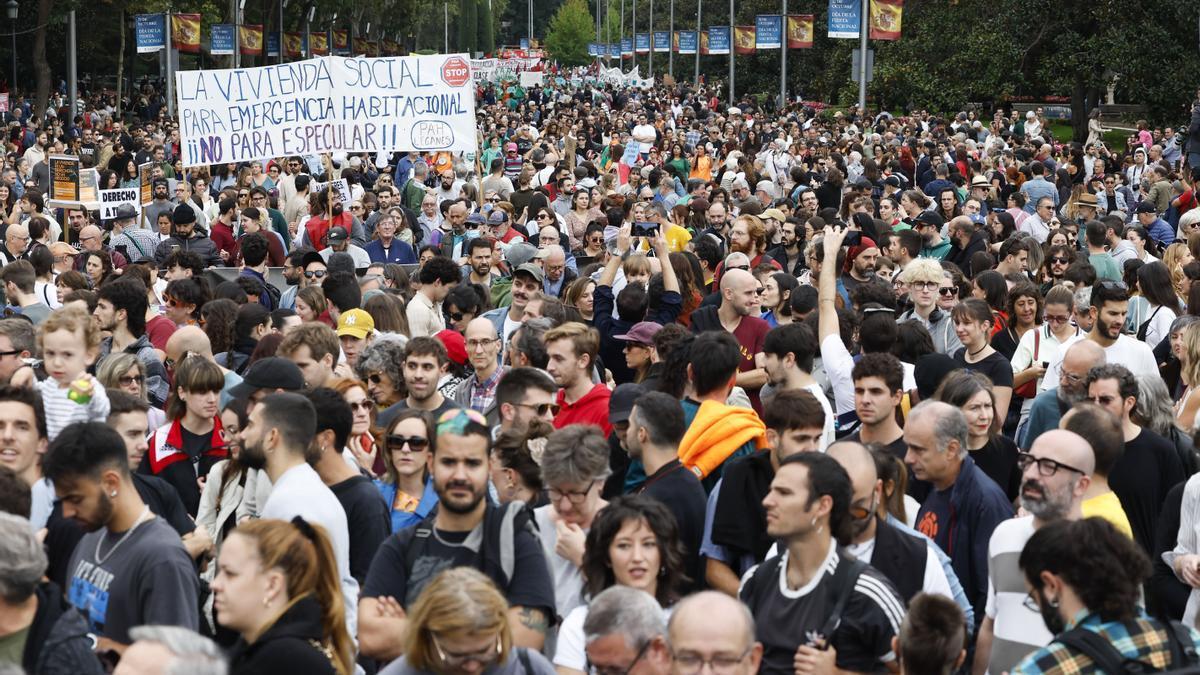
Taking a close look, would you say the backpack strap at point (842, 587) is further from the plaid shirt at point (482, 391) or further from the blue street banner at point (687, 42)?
the blue street banner at point (687, 42)

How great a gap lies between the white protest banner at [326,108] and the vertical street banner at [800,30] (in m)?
36.7

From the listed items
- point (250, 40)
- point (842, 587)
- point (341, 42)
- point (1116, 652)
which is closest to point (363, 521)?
point (842, 587)

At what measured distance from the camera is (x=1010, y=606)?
5.73 meters

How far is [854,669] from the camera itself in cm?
527

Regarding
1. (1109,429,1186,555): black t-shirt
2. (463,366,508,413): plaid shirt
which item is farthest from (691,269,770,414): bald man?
(1109,429,1186,555): black t-shirt

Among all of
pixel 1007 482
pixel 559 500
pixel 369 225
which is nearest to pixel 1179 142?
pixel 369 225

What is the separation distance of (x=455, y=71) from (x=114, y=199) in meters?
3.90

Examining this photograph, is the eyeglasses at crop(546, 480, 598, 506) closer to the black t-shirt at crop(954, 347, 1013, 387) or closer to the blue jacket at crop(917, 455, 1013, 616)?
the blue jacket at crop(917, 455, 1013, 616)

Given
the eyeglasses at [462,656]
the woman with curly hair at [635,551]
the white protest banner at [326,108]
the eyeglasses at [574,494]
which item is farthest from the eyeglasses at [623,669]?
the white protest banner at [326,108]

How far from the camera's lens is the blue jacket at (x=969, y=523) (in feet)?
21.1

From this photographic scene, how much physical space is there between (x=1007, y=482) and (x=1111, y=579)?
2833mm

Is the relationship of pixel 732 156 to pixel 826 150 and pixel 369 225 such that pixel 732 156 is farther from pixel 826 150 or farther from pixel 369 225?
pixel 369 225

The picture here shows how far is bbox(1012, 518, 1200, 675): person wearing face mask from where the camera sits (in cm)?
460

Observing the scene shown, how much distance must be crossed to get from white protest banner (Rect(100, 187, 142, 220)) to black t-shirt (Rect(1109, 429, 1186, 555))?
11.6 metres
